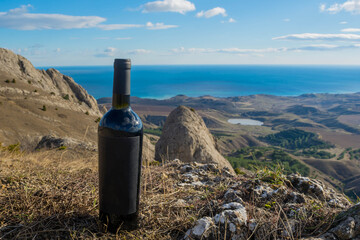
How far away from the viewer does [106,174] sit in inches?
116

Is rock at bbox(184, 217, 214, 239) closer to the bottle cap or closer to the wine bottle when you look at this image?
the wine bottle

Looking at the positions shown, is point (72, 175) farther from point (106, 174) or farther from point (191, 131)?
point (191, 131)

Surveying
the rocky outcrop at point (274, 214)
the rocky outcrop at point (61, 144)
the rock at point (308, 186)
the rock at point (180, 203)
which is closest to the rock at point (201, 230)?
the rocky outcrop at point (274, 214)

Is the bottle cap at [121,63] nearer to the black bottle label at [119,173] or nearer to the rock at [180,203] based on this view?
the black bottle label at [119,173]

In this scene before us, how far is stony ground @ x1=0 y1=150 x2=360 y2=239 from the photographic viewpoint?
2.86m

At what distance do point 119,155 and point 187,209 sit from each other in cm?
126

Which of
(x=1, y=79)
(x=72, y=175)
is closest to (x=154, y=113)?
(x=1, y=79)

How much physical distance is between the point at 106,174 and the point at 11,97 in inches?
1866

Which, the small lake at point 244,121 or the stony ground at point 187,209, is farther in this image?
the small lake at point 244,121

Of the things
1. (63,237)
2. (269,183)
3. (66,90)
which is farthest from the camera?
(66,90)

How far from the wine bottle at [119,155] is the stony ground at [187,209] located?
0.25 m

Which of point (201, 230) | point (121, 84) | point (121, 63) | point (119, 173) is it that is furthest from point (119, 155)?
point (201, 230)

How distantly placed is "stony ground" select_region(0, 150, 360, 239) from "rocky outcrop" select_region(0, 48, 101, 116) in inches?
1951

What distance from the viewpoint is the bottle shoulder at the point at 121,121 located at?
286cm
